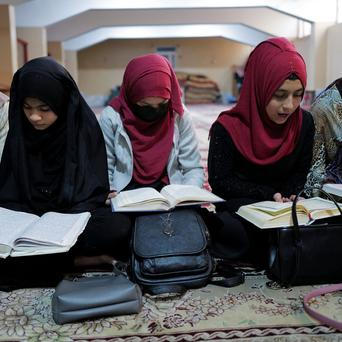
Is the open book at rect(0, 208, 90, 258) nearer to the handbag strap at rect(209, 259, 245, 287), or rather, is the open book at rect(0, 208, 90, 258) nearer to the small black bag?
the small black bag

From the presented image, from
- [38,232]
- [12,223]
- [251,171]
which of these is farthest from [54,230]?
[251,171]

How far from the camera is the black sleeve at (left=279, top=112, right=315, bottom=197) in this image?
1908 mm

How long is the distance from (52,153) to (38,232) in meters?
0.43

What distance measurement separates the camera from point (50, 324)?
4.41 feet

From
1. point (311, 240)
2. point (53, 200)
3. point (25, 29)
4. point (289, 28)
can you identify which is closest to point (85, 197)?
point (53, 200)

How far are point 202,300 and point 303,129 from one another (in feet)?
2.64

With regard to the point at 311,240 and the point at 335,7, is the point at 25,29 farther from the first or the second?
the point at 311,240

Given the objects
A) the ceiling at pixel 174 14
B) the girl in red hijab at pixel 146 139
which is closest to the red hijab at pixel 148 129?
the girl in red hijab at pixel 146 139

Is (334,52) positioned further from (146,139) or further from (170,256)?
(170,256)

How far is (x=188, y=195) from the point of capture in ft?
5.31

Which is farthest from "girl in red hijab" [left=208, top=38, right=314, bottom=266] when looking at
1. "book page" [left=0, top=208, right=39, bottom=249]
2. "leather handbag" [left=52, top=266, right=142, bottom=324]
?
"book page" [left=0, top=208, right=39, bottom=249]

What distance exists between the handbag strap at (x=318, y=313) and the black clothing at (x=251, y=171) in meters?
0.42

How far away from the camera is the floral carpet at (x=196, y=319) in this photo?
4.17ft

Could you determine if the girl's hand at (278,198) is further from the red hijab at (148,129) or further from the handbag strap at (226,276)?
the red hijab at (148,129)
